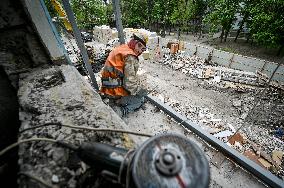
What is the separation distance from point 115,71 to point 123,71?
164 mm

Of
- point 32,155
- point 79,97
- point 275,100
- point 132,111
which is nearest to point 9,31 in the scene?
point 79,97


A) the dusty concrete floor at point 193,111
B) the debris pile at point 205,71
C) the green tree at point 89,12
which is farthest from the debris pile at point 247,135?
the green tree at point 89,12

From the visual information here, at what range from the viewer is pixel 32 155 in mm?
1565

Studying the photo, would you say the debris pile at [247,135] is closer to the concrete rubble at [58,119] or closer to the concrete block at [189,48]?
the concrete rubble at [58,119]

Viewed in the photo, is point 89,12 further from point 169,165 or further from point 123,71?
point 169,165

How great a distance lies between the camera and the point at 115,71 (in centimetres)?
429

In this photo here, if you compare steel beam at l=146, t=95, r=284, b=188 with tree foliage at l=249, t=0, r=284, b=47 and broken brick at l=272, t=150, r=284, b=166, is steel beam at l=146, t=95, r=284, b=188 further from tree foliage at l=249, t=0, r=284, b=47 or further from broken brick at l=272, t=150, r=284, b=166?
tree foliage at l=249, t=0, r=284, b=47

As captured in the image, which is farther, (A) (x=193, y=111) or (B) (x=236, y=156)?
(A) (x=193, y=111)

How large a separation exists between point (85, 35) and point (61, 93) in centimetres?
1964

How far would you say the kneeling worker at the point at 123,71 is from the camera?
4.23 m

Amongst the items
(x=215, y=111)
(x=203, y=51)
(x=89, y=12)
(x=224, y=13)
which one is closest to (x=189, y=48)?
(x=203, y=51)

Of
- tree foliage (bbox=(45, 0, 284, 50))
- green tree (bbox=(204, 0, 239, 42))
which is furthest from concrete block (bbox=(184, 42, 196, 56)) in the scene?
green tree (bbox=(204, 0, 239, 42))

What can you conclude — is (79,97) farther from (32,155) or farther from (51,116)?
(32,155)

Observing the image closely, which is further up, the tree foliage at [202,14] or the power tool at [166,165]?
the power tool at [166,165]
